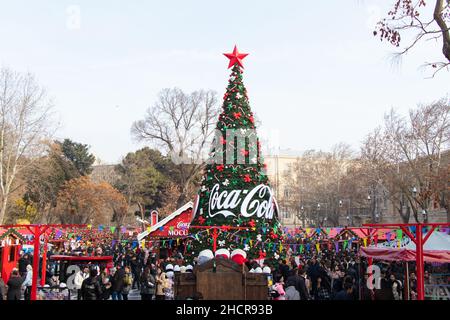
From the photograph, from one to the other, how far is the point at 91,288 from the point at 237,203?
762 centimetres

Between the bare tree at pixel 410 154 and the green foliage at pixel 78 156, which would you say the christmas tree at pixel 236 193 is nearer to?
the bare tree at pixel 410 154

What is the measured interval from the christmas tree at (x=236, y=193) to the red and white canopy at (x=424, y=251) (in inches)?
188

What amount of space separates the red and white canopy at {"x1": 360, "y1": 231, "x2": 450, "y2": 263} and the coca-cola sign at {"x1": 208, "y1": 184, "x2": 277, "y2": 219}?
5020mm

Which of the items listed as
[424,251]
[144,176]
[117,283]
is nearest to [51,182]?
[144,176]

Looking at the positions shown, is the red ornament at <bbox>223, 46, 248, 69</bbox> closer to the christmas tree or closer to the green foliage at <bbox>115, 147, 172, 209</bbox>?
the christmas tree

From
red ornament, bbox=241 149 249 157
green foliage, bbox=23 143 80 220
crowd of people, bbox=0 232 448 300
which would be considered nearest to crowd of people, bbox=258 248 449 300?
crowd of people, bbox=0 232 448 300

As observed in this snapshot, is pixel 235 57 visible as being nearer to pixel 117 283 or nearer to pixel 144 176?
pixel 117 283

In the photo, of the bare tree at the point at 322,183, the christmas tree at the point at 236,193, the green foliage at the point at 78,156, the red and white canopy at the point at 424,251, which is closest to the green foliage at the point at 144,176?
the green foliage at the point at 78,156

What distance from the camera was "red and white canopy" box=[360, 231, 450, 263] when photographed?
1486cm

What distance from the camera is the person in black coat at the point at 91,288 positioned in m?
14.3

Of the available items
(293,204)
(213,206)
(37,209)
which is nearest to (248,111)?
(213,206)

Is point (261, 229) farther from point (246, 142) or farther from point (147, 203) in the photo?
point (147, 203)

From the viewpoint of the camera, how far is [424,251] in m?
15.2
